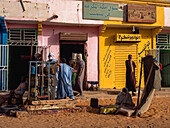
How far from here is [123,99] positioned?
20.2 ft

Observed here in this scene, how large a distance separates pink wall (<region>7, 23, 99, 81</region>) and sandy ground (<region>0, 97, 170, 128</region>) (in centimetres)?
519

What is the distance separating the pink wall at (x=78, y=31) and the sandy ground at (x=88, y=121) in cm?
519

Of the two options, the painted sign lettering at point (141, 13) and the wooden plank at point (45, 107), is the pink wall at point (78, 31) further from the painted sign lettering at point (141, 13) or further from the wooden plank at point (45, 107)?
the wooden plank at point (45, 107)

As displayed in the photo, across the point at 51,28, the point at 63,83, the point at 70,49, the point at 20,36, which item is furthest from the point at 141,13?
the point at 63,83

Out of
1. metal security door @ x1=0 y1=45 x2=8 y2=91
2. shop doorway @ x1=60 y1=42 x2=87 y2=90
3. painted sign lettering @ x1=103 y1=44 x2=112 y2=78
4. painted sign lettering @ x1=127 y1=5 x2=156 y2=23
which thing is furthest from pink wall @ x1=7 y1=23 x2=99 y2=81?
painted sign lettering @ x1=127 y1=5 x2=156 y2=23

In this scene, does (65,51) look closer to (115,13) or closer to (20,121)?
(115,13)

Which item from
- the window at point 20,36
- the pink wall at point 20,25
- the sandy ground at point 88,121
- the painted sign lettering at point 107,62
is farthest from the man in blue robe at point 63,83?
the painted sign lettering at point 107,62

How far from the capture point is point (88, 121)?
4953mm

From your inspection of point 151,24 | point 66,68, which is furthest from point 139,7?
point 66,68

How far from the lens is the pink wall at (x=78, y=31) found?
10328mm

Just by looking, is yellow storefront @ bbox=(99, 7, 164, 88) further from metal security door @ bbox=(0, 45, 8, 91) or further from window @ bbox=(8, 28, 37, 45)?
metal security door @ bbox=(0, 45, 8, 91)

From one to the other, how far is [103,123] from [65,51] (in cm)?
725

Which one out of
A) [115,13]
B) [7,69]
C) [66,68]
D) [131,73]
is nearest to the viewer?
[66,68]

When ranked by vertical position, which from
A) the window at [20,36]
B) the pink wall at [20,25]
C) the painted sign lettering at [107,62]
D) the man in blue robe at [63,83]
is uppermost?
the pink wall at [20,25]
